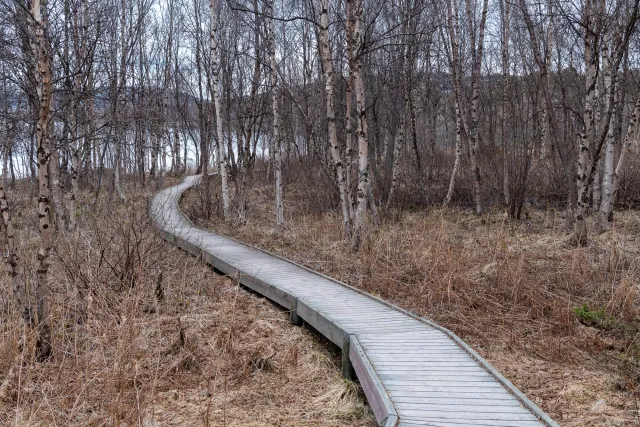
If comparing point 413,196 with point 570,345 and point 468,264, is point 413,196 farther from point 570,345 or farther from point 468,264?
point 570,345

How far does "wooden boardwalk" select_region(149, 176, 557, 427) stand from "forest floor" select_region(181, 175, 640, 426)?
0.51m

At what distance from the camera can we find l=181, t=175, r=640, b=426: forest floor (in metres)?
4.21

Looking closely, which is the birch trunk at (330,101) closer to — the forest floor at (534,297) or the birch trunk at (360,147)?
the birch trunk at (360,147)

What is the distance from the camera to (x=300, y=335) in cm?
577

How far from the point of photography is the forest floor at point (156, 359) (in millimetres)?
3781

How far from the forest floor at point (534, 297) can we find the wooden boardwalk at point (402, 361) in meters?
0.51

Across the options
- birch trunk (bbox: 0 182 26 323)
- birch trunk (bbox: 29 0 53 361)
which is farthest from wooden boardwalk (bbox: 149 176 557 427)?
birch trunk (bbox: 0 182 26 323)

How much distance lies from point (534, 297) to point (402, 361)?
268cm

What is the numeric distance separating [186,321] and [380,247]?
342 centimetres

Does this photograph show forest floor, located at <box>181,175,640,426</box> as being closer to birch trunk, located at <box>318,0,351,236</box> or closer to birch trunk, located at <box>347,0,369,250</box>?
birch trunk, located at <box>347,0,369,250</box>

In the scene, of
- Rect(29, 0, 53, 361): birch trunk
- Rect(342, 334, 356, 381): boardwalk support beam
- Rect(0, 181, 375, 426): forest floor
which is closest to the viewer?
Rect(0, 181, 375, 426): forest floor

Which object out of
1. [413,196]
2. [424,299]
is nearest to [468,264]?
[424,299]

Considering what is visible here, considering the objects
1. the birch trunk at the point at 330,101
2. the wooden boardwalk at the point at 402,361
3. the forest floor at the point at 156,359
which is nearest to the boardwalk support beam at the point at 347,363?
the wooden boardwalk at the point at 402,361

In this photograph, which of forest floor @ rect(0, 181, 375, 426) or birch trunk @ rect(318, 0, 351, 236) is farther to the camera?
birch trunk @ rect(318, 0, 351, 236)
